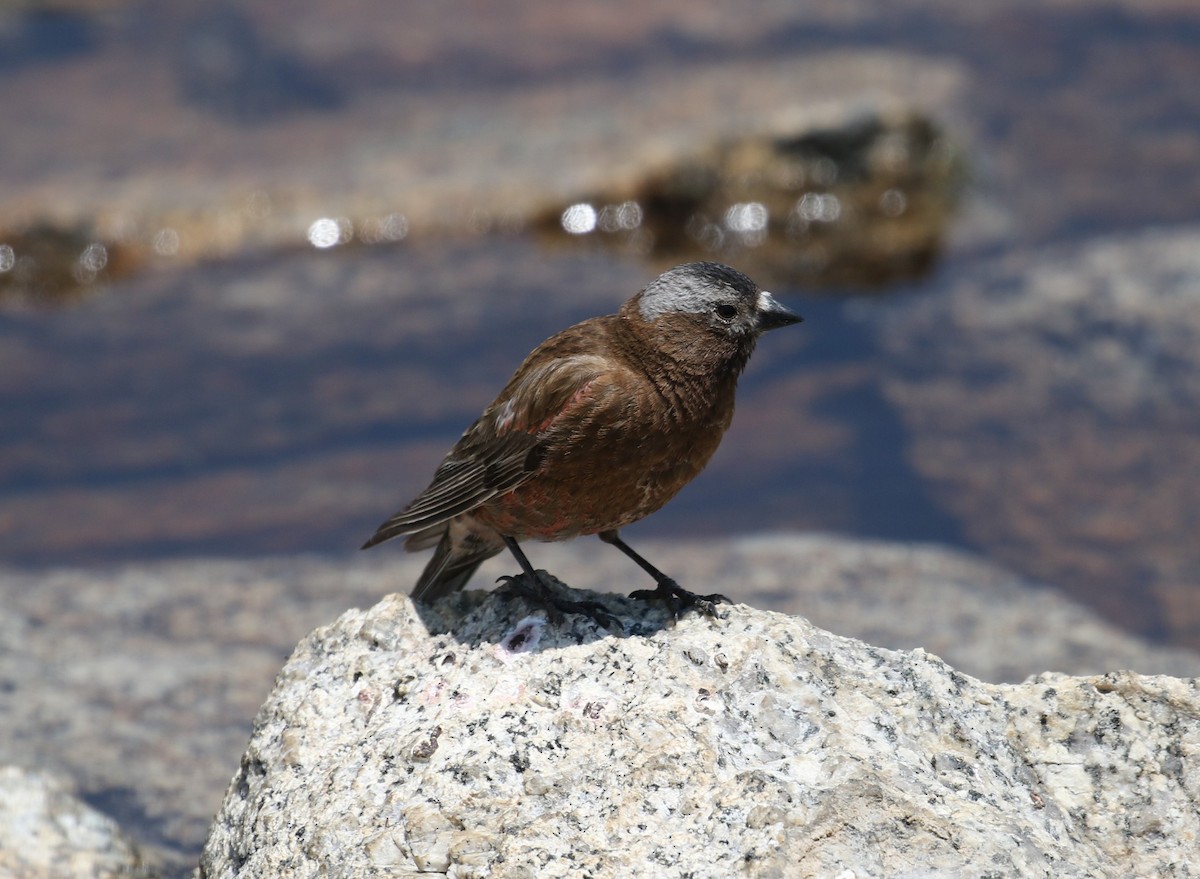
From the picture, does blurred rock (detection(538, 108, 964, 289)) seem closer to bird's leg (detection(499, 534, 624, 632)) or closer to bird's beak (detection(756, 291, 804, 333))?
bird's beak (detection(756, 291, 804, 333))

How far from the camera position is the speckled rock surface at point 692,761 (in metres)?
3.38

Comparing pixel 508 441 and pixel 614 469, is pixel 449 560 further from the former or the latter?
pixel 614 469

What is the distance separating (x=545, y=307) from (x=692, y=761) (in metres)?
7.58

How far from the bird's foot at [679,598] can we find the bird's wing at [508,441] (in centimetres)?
51

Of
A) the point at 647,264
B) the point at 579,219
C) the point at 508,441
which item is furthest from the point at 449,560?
the point at 579,219

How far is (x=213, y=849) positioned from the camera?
4.13 metres

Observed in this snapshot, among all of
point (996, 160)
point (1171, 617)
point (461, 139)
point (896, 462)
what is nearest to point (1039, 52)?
point (996, 160)

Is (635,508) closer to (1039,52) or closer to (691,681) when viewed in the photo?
(691,681)

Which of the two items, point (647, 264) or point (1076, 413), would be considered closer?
point (1076, 413)

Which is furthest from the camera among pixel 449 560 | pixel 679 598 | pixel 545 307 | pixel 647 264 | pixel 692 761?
pixel 647 264

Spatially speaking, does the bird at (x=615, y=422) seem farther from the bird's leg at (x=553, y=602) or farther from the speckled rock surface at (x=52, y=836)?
the speckled rock surface at (x=52, y=836)

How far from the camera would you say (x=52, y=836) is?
4.83 metres

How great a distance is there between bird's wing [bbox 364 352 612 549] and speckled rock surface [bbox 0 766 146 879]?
1304mm

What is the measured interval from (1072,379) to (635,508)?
614cm
